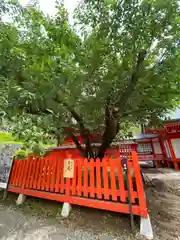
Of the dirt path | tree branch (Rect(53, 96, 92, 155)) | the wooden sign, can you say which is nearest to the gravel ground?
the dirt path

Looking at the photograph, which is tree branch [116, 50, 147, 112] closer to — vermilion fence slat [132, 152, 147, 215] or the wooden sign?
vermilion fence slat [132, 152, 147, 215]

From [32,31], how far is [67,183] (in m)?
3.35

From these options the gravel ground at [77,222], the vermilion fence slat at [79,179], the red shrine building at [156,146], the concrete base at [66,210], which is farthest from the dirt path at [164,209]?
the red shrine building at [156,146]

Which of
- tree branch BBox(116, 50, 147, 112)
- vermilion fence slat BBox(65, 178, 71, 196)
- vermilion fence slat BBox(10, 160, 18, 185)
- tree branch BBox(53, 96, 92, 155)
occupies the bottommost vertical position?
vermilion fence slat BBox(65, 178, 71, 196)

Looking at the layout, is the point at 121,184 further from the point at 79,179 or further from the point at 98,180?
the point at 79,179

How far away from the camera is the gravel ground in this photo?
81.6 inches

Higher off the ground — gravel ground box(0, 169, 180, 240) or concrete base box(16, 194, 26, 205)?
concrete base box(16, 194, 26, 205)

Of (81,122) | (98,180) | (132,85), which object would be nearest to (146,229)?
(98,180)

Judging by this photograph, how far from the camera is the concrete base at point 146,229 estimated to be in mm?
1988

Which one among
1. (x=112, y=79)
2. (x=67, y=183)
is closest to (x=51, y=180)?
(x=67, y=183)

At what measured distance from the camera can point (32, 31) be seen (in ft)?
9.35

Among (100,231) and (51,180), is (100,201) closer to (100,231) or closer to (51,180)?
(100,231)

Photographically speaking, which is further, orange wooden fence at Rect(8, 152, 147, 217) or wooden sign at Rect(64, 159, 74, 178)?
wooden sign at Rect(64, 159, 74, 178)

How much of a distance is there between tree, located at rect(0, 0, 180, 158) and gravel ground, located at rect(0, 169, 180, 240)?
1.85m
